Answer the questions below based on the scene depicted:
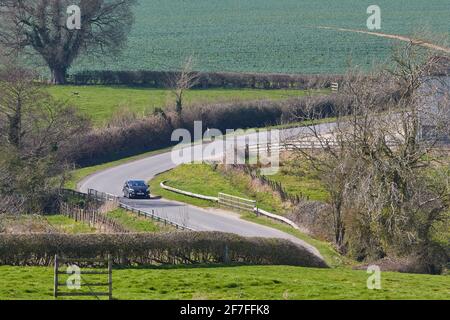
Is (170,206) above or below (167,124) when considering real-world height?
below

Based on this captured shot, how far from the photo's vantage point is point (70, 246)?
128ft

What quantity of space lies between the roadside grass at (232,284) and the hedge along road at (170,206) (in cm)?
733

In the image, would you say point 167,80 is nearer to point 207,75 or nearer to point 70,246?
point 207,75

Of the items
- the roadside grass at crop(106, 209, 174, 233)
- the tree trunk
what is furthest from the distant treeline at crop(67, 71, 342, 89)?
the roadside grass at crop(106, 209, 174, 233)

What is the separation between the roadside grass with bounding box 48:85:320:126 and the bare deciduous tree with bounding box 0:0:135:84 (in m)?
3.18

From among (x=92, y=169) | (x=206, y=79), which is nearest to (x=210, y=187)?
(x=92, y=169)

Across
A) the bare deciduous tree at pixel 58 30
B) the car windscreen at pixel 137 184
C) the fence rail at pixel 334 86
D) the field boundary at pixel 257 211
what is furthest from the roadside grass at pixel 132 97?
the car windscreen at pixel 137 184

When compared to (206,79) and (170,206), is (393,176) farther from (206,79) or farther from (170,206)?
(206,79)

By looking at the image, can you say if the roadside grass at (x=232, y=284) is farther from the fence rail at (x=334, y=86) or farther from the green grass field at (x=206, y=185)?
the fence rail at (x=334, y=86)

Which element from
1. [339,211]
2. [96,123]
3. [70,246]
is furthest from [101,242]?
[96,123]

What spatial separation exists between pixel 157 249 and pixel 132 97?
49242mm

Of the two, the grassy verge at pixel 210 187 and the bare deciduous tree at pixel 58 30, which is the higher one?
the bare deciduous tree at pixel 58 30

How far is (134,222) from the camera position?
52531mm

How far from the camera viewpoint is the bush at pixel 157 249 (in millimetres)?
38781
